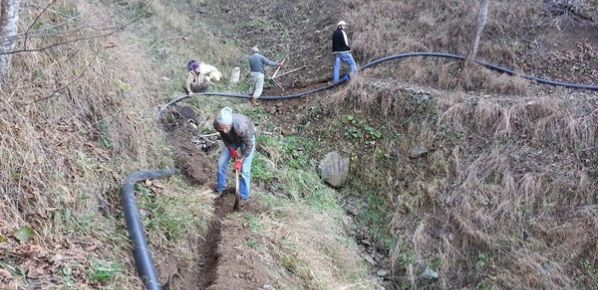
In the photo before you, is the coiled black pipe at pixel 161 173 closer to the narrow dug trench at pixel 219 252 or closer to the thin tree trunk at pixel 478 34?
the thin tree trunk at pixel 478 34

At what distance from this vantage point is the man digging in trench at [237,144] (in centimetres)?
575

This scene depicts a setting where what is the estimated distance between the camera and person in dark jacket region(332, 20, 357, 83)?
32.9 ft

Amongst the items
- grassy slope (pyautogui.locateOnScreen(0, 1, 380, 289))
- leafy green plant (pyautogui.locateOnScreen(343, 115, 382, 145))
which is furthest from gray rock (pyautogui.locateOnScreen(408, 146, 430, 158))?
grassy slope (pyautogui.locateOnScreen(0, 1, 380, 289))

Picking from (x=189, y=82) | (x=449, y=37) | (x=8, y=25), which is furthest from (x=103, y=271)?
(x=449, y=37)

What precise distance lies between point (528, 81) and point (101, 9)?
847cm

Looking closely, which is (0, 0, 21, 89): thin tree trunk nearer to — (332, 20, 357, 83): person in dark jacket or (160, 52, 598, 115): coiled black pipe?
(160, 52, 598, 115): coiled black pipe

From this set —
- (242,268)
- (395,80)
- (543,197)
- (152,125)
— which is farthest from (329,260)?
(395,80)

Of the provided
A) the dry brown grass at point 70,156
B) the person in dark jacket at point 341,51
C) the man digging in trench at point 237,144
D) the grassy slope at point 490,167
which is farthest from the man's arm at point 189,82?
the man digging in trench at point 237,144

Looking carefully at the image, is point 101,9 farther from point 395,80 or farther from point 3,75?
point 395,80

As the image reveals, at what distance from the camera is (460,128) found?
861 centimetres

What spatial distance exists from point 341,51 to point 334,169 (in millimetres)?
2988

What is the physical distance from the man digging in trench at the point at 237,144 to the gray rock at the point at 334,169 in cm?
236

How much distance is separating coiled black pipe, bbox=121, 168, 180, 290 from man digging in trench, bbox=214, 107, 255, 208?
1.20m

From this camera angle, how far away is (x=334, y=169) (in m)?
8.61
